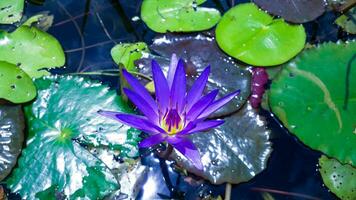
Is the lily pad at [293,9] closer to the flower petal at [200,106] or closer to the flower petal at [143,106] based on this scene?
the flower petal at [200,106]

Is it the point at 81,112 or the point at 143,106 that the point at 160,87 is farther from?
the point at 81,112

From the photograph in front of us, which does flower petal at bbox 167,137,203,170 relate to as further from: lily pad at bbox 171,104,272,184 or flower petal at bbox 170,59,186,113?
lily pad at bbox 171,104,272,184

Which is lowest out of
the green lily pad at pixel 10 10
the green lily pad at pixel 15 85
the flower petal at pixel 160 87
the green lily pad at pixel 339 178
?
the green lily pad at pixel 339 178

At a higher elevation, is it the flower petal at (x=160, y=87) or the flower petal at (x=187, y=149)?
the flower petal at (x=160, y=87)

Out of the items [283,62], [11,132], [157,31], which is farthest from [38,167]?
[283,62]

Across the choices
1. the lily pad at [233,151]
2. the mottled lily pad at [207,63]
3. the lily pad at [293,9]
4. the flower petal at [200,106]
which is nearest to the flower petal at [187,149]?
the flower petal at [200,106]

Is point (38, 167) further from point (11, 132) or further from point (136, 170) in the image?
point (136, 170)

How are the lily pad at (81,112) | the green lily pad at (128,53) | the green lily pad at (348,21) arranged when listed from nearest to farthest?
the lily pad at (81,112) → the green lily pad at (128,53) → the green lily pad at (348,21)

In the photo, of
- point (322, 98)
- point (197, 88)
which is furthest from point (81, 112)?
point (322, 98)
